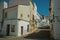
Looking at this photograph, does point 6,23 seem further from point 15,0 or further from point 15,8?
point 15,0

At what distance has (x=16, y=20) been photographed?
2795 cm

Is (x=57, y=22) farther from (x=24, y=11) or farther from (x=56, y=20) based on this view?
(x=24, y=11)

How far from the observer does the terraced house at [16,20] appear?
27922 millimetres

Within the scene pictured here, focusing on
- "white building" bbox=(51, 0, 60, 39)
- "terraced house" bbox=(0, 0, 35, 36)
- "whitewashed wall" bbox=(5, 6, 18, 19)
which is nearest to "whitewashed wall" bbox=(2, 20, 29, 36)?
"terraced house" bbox=(0, 0, 35, 36)

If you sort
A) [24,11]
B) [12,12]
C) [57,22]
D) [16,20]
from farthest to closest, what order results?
[24,11] → [12,12] → [16,20] → [57,22]

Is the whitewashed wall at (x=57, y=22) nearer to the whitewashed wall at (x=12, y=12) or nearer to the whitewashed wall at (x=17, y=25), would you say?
the whitewashed wall at (x=17, y=25)

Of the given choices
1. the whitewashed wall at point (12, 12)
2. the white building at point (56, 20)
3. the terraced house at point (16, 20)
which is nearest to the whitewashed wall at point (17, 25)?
the terraced house at point (16, 20)

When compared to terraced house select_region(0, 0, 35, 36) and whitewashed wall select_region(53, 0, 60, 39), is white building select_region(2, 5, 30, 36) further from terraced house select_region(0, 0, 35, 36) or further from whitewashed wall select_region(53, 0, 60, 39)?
whitewashed wall select_region(53, 0, 60, 39)

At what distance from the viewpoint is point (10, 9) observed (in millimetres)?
29328

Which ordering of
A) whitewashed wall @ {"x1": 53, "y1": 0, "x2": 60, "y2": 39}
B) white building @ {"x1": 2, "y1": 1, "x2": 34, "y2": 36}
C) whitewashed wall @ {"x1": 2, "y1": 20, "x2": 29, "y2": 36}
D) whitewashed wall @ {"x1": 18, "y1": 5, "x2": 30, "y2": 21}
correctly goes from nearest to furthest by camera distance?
1. whitewashed wall @ {"x1": 53, "y1": 0, "x2": 60, "y2": 39}
2. whitewashed wall @ {"x1": 2, "y1": 20, "x2": 29, "y2": 36}
3. white building @ {"x1": 2, "y1": 1, "x2": 34, "y2": 36}
4. whitewashed wall @ {"x1": 18, "y1": 5, "x2": 30, "y2": 21}

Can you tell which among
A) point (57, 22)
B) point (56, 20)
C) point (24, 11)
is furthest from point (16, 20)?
point (57, 22)

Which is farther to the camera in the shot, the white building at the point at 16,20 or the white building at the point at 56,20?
the white building at the point at 16,20

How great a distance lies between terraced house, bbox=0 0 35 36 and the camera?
27.9m

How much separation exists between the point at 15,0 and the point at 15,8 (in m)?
5.71
